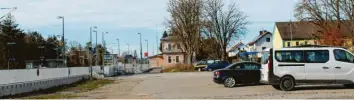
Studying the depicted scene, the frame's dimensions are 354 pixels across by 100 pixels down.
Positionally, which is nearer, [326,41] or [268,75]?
[268,75]

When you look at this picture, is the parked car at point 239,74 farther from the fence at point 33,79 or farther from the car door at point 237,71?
the fence at point 33,79

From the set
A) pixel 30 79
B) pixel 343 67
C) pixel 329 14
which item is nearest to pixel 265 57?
pixel 343 67

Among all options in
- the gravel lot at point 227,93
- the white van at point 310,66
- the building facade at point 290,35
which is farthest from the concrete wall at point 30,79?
the building facade at point 290,35

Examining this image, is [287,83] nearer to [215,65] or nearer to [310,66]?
[310,66]

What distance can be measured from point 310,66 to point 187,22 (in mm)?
53417

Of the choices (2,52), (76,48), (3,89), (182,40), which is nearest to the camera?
(3,89)

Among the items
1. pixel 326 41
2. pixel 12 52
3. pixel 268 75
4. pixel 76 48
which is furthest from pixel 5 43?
pixel 268 75

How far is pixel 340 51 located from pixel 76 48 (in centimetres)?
10286

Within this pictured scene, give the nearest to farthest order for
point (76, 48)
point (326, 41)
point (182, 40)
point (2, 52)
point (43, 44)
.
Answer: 1. point (326, 41)
2. point (182, 40)
3. point (2, 52)
4. point (43, 44)
5. point (76, 48)

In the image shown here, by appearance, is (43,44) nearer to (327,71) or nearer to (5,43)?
(5,43)

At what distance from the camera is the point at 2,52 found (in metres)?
85.5

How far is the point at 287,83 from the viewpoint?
2078 centimetres

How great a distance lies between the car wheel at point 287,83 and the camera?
68.0ft

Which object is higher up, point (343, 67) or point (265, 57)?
point (265, 57)
